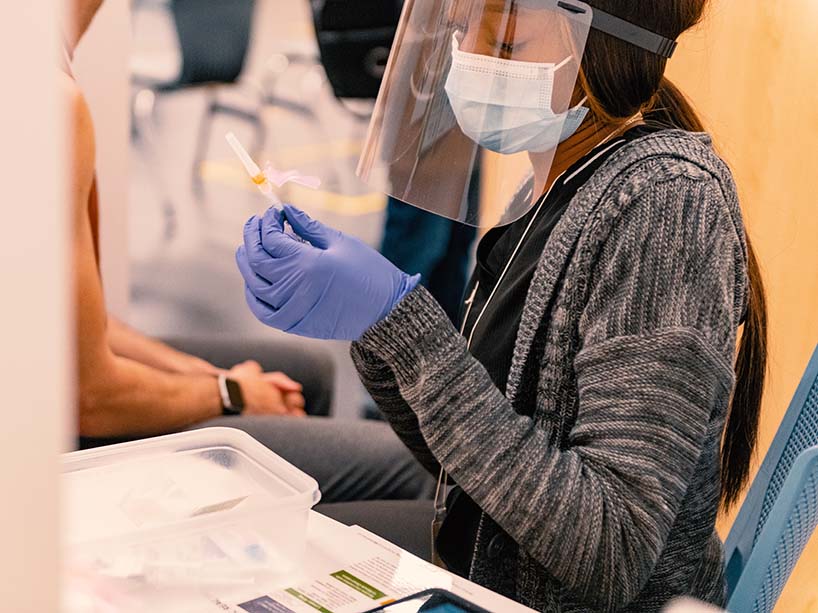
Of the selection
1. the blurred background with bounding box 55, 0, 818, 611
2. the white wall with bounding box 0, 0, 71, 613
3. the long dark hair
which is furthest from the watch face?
the white wall with bounding box 0, 0, 71, 613

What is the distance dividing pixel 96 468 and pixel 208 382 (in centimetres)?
79

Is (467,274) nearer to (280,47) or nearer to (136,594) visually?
(280,47)

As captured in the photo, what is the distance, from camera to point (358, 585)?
2.55ft

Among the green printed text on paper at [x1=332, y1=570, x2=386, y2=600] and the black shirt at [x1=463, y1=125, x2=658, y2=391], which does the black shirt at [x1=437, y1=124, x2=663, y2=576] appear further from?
the green printed text on paper at [x1=332, y1=570, x2=386, y2=600]

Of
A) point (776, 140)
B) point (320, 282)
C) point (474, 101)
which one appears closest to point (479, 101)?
point (474, 101)

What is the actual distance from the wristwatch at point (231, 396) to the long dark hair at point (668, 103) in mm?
840

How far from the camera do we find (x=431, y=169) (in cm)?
102

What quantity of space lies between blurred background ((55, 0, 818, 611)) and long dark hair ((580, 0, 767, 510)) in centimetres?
49

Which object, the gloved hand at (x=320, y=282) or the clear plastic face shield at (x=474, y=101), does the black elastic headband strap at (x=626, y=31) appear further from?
the gloved hand at (x=320, y=282)

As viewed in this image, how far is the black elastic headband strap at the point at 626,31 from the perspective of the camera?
959 mm

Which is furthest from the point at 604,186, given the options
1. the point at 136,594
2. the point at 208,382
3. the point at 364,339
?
the point at 208,382

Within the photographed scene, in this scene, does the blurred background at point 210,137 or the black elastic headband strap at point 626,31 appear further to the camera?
the blurred background at point 210,137

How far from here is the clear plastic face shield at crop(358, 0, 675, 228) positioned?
0.97 m

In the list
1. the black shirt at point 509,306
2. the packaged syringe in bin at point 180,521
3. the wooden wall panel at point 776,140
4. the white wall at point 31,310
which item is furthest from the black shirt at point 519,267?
the white wall at point 31,310
